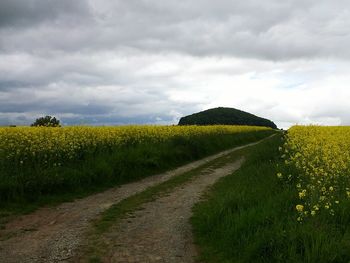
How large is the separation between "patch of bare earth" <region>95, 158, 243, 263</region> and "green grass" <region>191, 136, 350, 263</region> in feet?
1.23

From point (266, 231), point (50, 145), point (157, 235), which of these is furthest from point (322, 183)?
point (50, 145)

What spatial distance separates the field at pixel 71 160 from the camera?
13.7 metres

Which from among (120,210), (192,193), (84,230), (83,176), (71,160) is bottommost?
(84,230)

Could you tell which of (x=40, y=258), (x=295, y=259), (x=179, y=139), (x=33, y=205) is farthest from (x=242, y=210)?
(x=179, y=139)

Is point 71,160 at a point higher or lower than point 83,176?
higher

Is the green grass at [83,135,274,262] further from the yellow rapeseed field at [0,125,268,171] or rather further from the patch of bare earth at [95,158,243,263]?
the yellow rapeseed field at [0,125,268,171]

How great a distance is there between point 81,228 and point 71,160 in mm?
7245

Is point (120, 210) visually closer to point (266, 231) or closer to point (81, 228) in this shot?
point (81, 228)

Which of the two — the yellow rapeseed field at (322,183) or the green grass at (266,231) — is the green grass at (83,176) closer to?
the green grass at (266,231)

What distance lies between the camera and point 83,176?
15.6m

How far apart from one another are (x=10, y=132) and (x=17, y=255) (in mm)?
11178

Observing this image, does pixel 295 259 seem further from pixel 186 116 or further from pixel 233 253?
pixel 186 116

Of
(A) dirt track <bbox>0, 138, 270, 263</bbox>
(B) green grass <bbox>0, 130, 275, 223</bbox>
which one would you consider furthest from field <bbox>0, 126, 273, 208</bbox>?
(A) dirt track <bbox>0, 138, 270, 263</bbox>

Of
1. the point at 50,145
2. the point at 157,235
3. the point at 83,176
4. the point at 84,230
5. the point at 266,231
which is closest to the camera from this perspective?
the point at 266,231
